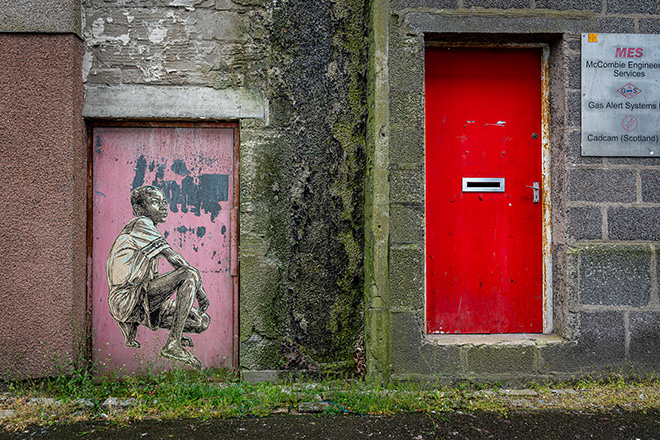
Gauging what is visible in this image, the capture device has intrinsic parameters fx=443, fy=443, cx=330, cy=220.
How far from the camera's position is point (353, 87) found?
363 centimetres

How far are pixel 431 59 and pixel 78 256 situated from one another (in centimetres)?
327

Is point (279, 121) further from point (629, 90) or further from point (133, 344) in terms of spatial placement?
point (629, 90)

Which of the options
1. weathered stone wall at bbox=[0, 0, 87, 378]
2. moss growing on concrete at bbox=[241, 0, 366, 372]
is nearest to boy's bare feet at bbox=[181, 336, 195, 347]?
moss growing on concrete at bbox=[241, 0, 366, 372]

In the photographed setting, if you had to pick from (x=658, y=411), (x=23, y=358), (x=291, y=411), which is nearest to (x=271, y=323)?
(x=291, y=411)

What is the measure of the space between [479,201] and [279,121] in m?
1.79

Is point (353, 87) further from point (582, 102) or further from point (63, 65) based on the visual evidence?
point (63, 65)

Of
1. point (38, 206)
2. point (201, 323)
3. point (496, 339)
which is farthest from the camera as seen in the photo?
point (201, 323)

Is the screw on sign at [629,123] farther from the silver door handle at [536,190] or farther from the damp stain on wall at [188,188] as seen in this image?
the damp stain on wall at [188,188]

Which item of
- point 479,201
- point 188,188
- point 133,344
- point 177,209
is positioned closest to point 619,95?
point 479,201

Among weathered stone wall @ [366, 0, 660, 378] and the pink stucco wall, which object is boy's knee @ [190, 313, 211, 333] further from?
weathered stone wall @ [366, 0, 660, 378]

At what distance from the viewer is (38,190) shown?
11.1 ft

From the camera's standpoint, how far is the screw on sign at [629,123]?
11.7 ft

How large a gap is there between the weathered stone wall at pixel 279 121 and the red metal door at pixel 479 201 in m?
0.69

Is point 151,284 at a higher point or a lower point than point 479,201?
lower
